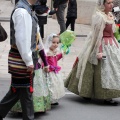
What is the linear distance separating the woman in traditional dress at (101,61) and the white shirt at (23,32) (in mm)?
1979

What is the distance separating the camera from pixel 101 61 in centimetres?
Answer: 696

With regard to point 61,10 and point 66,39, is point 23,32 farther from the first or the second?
point 61,10

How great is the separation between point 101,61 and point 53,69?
757 mm

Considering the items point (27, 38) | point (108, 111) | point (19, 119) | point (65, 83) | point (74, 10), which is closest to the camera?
point (27, 38)

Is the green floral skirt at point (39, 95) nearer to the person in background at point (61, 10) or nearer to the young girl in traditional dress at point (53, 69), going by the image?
the young girl in traditional dress at point (53, 69)

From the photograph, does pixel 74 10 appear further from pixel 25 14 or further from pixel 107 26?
pixel 25 14

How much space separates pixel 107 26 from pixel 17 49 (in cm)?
205

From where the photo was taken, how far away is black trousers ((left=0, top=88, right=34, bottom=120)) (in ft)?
17.7

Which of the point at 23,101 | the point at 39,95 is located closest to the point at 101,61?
the point at 39,95

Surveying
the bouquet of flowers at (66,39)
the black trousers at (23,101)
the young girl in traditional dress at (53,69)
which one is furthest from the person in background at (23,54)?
the bouquet of flowers at (66,39)

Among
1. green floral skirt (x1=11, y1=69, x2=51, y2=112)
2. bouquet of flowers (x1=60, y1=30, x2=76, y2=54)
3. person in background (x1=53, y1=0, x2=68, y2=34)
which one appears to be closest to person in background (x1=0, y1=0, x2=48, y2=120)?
green floral skirt (x1=11, y1=69, x2=51, y2=112)

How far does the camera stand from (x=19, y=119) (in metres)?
6.18

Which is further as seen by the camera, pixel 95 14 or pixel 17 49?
pixel 95 14

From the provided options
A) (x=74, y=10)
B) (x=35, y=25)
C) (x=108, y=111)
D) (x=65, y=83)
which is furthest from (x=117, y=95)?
(x=74, y=10)
